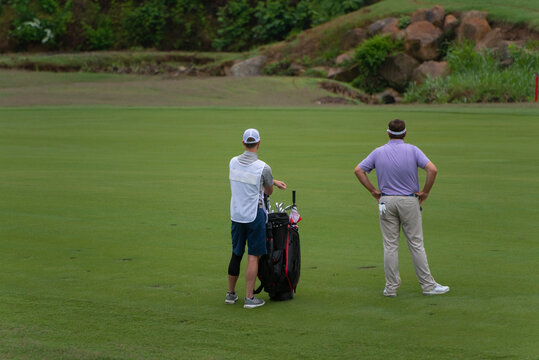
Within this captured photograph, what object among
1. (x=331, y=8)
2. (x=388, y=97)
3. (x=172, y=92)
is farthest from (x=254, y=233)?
(x=331, y=8)

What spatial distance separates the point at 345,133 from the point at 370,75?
2598 cm

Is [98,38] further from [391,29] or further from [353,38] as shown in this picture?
[391,29]

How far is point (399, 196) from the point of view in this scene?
26.5ft

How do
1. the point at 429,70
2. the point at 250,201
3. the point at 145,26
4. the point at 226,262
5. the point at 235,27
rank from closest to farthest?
the point at 250,201 → the point at 226,262 → the point at 429,70 → the point at 235,27 → the point at 145,26

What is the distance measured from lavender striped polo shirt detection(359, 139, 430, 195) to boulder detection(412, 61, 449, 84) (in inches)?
1695

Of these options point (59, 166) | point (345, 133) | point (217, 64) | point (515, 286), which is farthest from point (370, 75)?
point (515, 286)

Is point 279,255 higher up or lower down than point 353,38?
higher up

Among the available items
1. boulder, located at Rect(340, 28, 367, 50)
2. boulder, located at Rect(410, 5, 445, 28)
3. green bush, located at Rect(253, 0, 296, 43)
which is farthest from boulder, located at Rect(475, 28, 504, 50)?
green bush, located at Rect(253, 0, 296, 43)

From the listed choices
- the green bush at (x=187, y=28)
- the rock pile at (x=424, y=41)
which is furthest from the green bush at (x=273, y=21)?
the rock pile at (x=424, y=41)

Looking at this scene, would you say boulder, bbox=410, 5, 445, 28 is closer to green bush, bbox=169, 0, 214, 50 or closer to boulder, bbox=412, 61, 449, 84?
boulder, bbox=412, 61, 449, 84

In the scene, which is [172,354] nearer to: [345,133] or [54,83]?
[345,133]

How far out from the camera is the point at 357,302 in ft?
26.6

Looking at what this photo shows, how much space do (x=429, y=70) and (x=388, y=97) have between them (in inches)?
144

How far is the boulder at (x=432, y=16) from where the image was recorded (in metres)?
56.6
